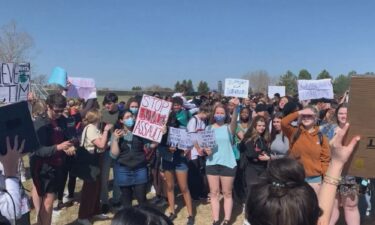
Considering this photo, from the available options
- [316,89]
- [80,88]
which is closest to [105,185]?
[80,88]

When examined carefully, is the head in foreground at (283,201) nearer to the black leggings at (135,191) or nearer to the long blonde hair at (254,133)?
the black leggings at (135,191)

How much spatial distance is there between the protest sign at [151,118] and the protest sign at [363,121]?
4.11 metres

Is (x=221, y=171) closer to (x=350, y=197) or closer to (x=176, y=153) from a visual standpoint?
(x=176, y=153)

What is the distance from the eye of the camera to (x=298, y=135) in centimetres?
568

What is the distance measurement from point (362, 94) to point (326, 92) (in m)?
9.17

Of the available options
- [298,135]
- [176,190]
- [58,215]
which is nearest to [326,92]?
[176,190]

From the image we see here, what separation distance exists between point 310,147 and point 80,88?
6947mm

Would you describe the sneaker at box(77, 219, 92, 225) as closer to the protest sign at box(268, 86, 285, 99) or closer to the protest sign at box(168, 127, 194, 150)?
the protest sign at box(168, 127, 194, 150)

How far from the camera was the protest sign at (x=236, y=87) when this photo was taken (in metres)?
10.8

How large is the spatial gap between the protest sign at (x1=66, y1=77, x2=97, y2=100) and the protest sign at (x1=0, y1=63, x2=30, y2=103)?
10.3ft

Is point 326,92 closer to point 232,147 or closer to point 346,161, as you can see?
point 232,147

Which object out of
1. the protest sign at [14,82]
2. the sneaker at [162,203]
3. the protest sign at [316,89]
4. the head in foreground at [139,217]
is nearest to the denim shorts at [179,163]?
the sneaker at [162,203]

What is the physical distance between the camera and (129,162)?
6246 mm

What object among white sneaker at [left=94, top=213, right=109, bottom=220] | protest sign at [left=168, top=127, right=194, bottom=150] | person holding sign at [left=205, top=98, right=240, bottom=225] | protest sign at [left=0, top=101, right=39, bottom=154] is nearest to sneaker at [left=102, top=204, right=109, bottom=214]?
white sneaker at [left=94, top=213, right=109, bottom=220]
